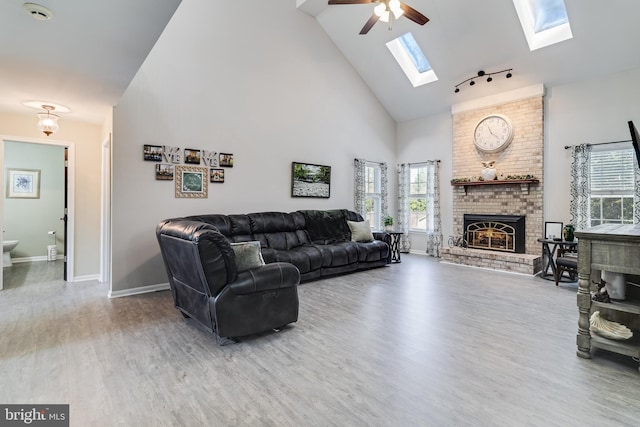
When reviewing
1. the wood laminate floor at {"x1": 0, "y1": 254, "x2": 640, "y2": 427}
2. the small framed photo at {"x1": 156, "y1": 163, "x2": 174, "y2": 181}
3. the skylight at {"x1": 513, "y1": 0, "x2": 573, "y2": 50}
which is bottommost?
the wood laminate floor at {"x1": 0, "y1": 254, "x2": 640, "y2": 427}

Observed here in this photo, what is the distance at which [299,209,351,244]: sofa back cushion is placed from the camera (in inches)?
233

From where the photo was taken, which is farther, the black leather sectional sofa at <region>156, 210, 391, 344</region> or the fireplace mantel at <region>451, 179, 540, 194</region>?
the fireplace mantel at <region>451, 179, 540, 194</region>

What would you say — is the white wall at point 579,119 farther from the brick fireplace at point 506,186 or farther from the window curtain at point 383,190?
the window curtain at point 383,190

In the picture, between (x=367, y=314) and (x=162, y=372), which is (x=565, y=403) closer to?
(x=367, y=314)

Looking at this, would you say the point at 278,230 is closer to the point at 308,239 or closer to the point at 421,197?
the point at 308,239

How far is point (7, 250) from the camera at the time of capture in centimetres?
570

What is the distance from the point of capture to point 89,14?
2.11 m

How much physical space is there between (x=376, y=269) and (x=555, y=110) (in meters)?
4.40

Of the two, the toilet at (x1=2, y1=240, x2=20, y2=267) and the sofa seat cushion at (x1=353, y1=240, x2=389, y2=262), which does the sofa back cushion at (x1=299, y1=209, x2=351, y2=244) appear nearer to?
the sofa seat cushion at (x1=353, y1=240, x2=389, y2=262)

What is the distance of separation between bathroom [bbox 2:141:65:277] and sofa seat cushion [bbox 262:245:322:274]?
15.3 feet

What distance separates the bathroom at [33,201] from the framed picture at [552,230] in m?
9.18

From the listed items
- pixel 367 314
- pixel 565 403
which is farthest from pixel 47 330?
pixel 565 403

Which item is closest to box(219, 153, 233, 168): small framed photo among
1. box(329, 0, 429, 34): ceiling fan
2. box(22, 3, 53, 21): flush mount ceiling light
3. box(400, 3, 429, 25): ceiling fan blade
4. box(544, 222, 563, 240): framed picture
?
box(329, 0, 429, 34): ceiling fan

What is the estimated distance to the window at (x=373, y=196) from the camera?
306 inches
